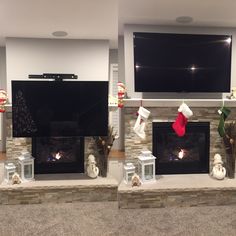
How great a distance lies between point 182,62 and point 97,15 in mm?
1073

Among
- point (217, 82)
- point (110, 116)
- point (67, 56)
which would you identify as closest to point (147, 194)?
point (110, 116)

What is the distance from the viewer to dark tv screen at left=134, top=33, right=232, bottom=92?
125 inches

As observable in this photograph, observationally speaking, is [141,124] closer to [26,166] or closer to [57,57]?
[57,57]

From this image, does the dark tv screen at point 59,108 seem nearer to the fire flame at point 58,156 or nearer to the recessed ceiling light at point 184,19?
the fire flame at point 58,156

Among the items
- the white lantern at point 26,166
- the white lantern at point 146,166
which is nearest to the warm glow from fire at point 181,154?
the white lantern at point 146,166

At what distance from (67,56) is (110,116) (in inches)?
34.0

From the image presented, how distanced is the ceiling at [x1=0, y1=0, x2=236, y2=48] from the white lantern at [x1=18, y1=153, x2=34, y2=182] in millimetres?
1303

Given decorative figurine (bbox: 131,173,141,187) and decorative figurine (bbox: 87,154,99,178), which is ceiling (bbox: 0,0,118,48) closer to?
decorative figurine (bbox: 87,154,99,178)

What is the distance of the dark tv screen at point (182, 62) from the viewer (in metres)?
3.18

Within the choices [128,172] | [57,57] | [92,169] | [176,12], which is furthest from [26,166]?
[176,12]

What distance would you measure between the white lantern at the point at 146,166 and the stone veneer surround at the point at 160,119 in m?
0.15

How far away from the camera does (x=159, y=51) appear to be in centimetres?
321

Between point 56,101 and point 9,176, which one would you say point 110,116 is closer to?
point 56,101

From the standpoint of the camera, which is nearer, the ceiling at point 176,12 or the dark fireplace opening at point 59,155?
the ceiling at point 176,12
